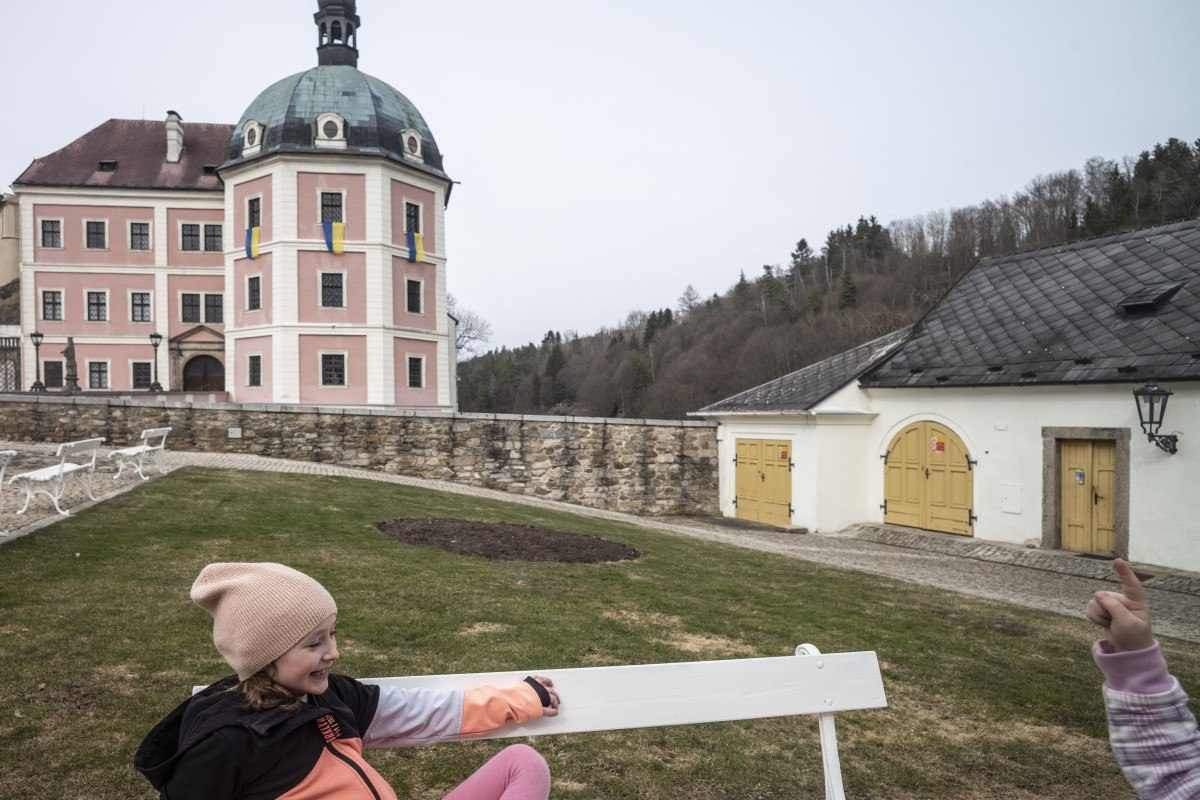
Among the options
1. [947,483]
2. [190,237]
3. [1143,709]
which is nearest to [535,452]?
[947,483]

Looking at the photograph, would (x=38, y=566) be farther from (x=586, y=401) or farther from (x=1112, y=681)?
(x=586, y=401)

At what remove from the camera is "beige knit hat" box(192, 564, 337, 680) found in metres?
2.11

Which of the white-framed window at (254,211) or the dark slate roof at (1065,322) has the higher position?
the white-framed window at (254,211)

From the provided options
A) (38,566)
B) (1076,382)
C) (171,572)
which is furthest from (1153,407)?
(38,566)

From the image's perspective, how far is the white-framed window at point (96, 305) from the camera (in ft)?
125

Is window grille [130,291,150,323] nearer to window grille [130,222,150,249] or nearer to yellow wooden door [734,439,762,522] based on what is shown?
window grille [130,222,150,249]

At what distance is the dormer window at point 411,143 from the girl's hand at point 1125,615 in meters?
34.5

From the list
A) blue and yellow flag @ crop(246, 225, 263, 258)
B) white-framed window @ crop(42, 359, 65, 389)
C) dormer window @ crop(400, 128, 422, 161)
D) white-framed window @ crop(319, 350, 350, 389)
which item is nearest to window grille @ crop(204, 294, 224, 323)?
white-framed window @ crop(42, 359, 65, 389)

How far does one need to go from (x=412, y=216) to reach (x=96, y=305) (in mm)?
17312

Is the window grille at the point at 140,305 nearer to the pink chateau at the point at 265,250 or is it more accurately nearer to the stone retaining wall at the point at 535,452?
the pink chateau at the point at 265,250

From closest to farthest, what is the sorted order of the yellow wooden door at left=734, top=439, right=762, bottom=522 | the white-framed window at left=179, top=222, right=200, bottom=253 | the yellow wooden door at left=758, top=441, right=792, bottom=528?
the yellow wooden door at left=758, top=441, right=792, bottom=528, the yellow wooden door at left=734, top=439, right=762, bottom=522, the white-framed window at left=179, top=222, right=200, bottom=253

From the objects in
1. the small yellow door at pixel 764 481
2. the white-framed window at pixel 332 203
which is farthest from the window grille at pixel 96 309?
the small yellow door at pixel 764 481

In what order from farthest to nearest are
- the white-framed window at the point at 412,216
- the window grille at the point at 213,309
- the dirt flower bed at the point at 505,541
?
the window grille at the point at 213,309 → the white-framed window at the point at 412,216 → the dirt flower bed at the point at 505,541

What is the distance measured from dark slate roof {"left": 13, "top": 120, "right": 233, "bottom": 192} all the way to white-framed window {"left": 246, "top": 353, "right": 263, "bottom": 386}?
12.0 m
